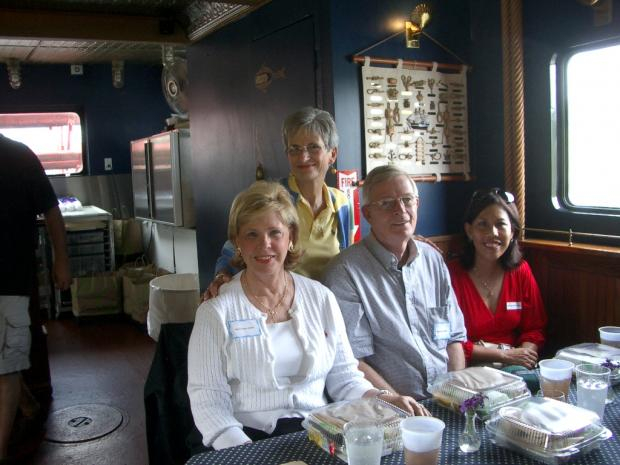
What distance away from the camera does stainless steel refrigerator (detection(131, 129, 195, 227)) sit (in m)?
5.59

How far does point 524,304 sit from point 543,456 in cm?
151

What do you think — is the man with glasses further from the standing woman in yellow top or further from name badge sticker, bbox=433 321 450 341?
Answer: the standing woman in yellow top

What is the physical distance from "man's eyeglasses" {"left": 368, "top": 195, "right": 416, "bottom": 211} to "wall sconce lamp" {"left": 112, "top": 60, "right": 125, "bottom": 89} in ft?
19.9

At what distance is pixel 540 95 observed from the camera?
10.5 feet

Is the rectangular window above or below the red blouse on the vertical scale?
above

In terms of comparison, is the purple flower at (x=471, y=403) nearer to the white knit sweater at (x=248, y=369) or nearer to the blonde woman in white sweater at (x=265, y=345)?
the blonde woman in white sweater at (x=265, y=345)

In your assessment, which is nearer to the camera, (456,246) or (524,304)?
(524,304)

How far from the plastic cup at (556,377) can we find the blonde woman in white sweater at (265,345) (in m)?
0.42

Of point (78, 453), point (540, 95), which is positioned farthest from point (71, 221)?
point (540, 95)

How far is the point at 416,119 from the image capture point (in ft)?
10.8

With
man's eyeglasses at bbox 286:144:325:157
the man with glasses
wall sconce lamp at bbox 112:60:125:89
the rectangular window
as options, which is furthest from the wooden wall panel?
the rectangular window

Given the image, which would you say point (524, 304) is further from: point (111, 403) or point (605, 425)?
point (111, 403)

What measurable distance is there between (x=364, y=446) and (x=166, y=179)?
4823mm

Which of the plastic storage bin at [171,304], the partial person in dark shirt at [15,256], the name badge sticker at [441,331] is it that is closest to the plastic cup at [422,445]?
the name badge sticker at [441,331]
